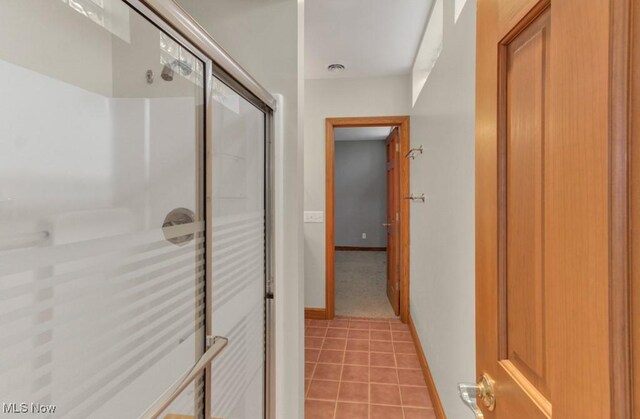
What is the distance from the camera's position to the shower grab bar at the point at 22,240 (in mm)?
541

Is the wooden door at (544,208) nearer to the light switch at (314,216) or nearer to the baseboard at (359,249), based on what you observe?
the light switch at (314,216)

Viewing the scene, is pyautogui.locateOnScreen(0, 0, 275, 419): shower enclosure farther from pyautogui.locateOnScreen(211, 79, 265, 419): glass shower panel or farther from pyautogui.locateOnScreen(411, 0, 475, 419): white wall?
pyautogui.locateOnScreen(411, 0, 475, 419): white wall

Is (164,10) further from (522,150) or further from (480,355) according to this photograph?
(480,355)

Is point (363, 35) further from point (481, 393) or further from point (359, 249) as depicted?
point (359, 249)

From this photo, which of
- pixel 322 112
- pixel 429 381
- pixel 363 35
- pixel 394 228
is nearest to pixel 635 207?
pixel 429 381

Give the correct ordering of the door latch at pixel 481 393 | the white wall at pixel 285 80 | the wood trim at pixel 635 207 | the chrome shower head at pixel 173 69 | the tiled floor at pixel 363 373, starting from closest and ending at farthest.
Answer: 1. the wood trim at pixel 635 207
2. the door latch at pixel 481 393
3. the chrome shower head at pixel 173 69
4. the white wall at pixel 285 80
5. the tiled floor at pixel 363 373

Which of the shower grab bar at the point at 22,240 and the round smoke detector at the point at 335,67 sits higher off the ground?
the round smoke detector at the point at 335,67

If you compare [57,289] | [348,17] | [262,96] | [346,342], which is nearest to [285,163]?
[262,96]

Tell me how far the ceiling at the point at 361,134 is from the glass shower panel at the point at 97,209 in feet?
17.5

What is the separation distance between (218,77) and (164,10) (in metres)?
0.36

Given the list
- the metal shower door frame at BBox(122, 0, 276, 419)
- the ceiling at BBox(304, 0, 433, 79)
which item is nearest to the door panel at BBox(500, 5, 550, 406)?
the metal shower door frame at BBox(122, 0, 276, 419)

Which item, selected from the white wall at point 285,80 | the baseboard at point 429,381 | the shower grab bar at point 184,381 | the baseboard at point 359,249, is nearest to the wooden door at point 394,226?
the baseboard at point 429,381

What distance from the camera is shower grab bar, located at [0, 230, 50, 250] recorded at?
0.54 m

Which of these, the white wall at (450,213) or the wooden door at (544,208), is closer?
the wooden door at (544,208)
